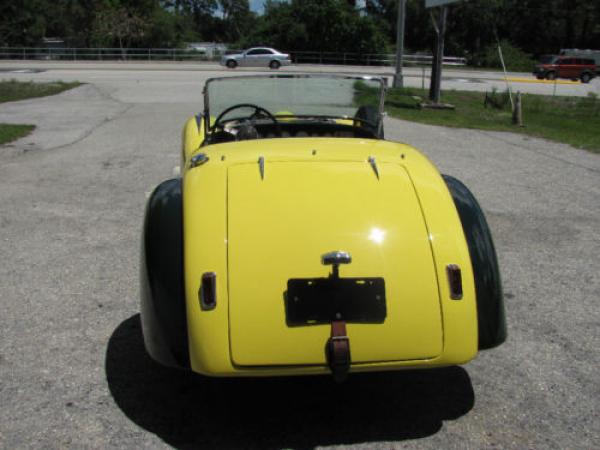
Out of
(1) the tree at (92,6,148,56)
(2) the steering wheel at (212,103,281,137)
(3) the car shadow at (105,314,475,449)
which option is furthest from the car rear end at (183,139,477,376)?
(1) the tree at (92,6,148,56)

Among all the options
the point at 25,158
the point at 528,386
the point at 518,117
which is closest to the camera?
the point at 528,386

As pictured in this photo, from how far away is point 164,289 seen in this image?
278cm

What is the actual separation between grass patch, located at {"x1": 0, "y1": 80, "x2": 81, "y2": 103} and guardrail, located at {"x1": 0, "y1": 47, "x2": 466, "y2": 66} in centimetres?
2417

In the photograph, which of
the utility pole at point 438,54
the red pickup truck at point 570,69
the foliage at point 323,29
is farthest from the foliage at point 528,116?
the foliage at point 323,29

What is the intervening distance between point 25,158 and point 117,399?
7082mm

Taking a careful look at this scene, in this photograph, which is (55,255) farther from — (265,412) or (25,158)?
(25,158)

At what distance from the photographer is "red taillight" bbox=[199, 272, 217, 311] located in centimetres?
262

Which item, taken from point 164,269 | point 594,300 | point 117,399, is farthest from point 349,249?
point 594,300

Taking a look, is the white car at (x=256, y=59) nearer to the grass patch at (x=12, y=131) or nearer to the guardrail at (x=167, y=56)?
the guardrail at (x=167, y=56)

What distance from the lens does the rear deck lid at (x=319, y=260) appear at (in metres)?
2.59

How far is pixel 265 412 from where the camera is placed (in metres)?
3.00

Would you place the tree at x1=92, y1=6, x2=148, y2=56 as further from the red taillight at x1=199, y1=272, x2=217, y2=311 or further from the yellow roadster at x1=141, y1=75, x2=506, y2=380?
the red taillight at x1=199, y1=272, x2=217, y2=311

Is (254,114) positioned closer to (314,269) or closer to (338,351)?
(314,269)

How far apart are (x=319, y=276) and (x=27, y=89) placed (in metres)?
20.7
